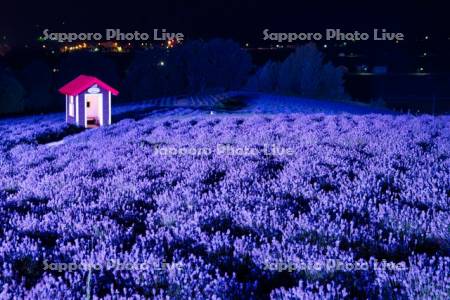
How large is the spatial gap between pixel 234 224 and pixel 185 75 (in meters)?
61.5

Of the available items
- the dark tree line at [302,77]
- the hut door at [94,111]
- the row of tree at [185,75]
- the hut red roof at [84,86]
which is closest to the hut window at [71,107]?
the hut red roof at [84,86]

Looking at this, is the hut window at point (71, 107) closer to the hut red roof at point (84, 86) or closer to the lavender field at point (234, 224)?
the hut red roof at point (84, 86)

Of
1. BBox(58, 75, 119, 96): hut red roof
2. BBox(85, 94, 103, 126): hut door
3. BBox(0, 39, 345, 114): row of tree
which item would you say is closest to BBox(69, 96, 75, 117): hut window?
BBox(58, 75, 119, 96): hut red roof

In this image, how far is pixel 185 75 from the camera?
214ft

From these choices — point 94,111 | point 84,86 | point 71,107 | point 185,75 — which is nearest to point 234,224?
point 84,86

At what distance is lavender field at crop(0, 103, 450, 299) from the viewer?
361 centimetres

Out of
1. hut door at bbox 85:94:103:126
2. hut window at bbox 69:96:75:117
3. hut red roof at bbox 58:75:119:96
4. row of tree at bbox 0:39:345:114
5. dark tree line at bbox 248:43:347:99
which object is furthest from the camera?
row of tree at bbox 0:39:345:114

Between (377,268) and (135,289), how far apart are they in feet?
5.93

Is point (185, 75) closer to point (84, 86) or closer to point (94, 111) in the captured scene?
point (94, 111)

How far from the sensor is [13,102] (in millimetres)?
59438

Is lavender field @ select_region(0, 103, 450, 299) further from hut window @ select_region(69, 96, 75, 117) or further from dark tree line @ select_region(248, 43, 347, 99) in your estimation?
dark tree line @ select_region(248, 43, 347, 99)

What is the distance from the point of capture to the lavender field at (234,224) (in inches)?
142

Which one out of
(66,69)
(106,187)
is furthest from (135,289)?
(66,69)

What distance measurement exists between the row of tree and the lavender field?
43795 millimetres
